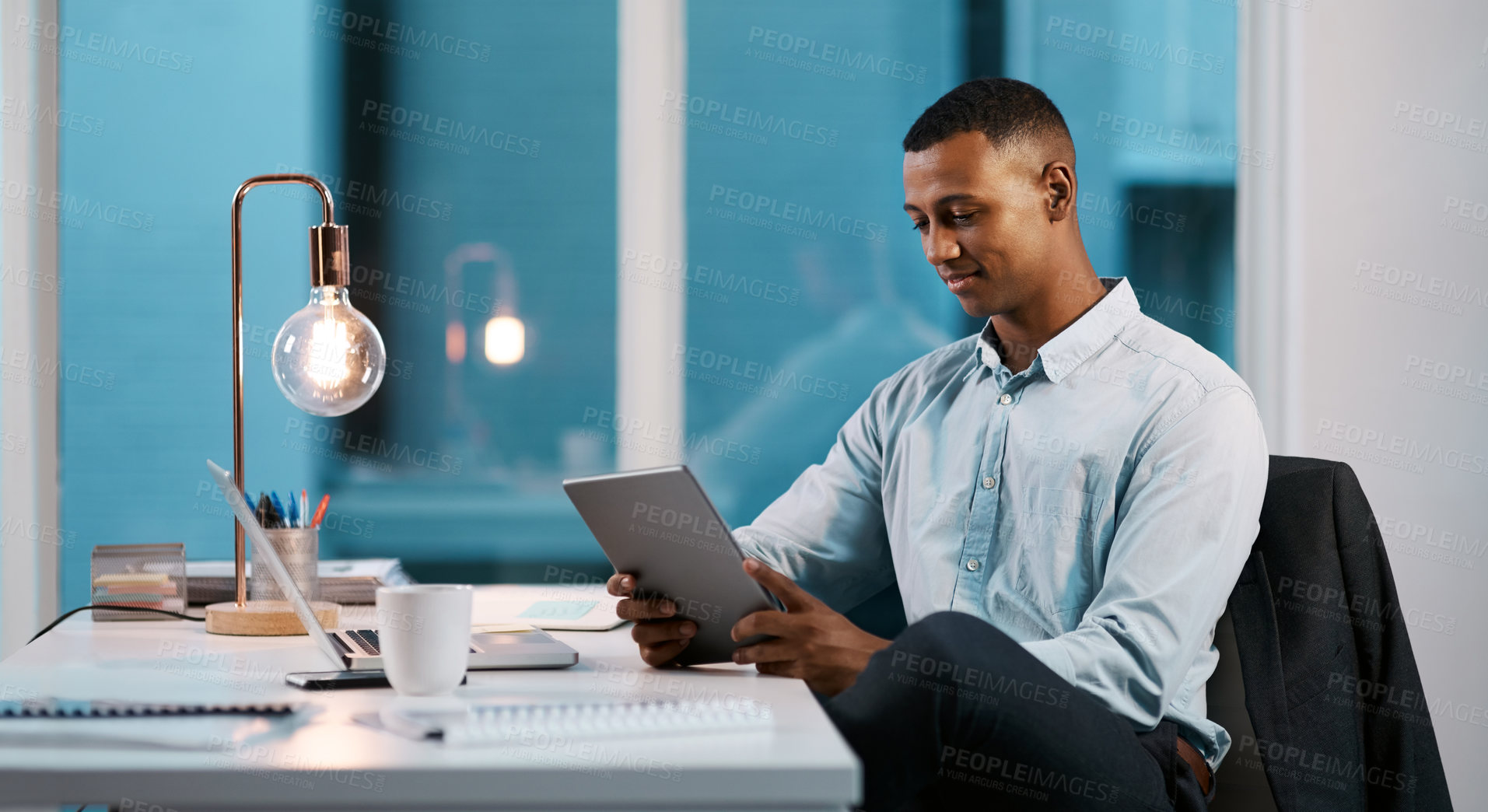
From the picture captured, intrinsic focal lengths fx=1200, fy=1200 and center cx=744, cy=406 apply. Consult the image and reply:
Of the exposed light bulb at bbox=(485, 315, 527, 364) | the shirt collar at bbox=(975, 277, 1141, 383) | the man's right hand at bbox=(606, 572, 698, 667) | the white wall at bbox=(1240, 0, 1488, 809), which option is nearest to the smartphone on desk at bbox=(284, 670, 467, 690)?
the man's right hand at bbox=(606, 572, 698, 667)

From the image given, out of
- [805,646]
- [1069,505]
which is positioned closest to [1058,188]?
[1069,505]

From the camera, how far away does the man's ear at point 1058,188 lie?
5.37 ft

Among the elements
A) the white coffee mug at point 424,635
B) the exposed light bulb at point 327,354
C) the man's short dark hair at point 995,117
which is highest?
the man's short dark hair at point 995,117

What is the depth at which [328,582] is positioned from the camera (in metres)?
1.68

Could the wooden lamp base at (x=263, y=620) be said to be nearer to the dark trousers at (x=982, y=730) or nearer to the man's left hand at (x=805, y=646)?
the man's left hand at (x=805, y=646)

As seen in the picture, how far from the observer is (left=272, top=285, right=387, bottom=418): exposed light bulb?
150cm

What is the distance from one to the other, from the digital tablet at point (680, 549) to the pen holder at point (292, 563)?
0.44m

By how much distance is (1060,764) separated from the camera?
1.10 metres

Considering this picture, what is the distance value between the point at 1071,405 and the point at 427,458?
1.36 meters

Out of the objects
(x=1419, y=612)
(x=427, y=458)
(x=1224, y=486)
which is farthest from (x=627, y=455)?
(x=1419, y=612)

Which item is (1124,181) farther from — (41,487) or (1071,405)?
(41,487)

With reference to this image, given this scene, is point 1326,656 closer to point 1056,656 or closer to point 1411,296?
point 1056,656

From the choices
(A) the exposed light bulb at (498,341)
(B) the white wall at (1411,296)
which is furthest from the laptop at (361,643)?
(B) the white wall at (1411,296)

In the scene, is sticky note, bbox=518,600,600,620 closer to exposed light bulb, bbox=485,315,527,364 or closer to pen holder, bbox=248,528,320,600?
pen holder, bbox=248,528,320,600
